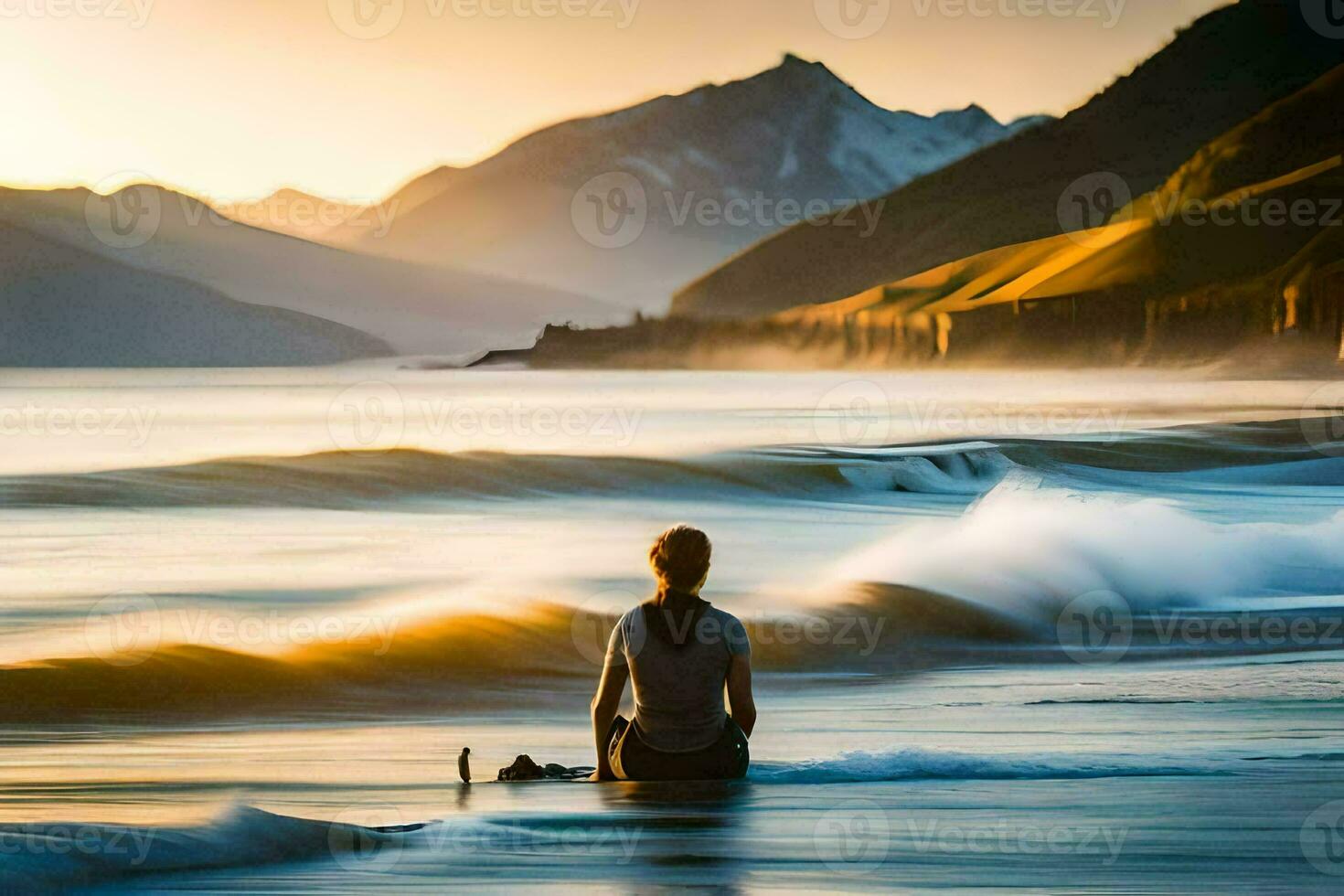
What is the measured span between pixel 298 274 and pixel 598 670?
232 feet

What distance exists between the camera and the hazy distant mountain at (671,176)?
180 ft

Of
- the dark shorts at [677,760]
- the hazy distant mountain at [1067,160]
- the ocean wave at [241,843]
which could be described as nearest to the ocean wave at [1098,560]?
the dark shorts at [677,760]

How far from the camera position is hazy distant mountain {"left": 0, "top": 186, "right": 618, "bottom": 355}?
198ft

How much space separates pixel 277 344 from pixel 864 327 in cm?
3462

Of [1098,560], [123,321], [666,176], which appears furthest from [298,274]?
[1098,560]

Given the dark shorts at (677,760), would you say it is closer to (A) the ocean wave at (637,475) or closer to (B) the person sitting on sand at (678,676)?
(B) the person sitting on sand at (678,676)

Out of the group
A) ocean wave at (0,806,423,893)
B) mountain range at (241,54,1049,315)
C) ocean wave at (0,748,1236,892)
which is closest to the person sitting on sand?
ocean wave at (0,748,1236,892)

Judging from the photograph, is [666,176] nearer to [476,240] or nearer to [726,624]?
[476,240]

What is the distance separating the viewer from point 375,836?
470 cm

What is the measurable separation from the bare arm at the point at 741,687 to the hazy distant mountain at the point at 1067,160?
86160 mm

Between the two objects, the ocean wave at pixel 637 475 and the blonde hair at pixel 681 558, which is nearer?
the blonde hair at pixel 681 558

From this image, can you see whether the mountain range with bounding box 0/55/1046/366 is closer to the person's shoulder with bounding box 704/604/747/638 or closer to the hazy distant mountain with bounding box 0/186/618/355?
the hazy distant mountain with bounding box 0/186/618/355

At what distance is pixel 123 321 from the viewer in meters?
111

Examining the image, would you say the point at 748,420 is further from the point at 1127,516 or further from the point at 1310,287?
the point at 1310,287
